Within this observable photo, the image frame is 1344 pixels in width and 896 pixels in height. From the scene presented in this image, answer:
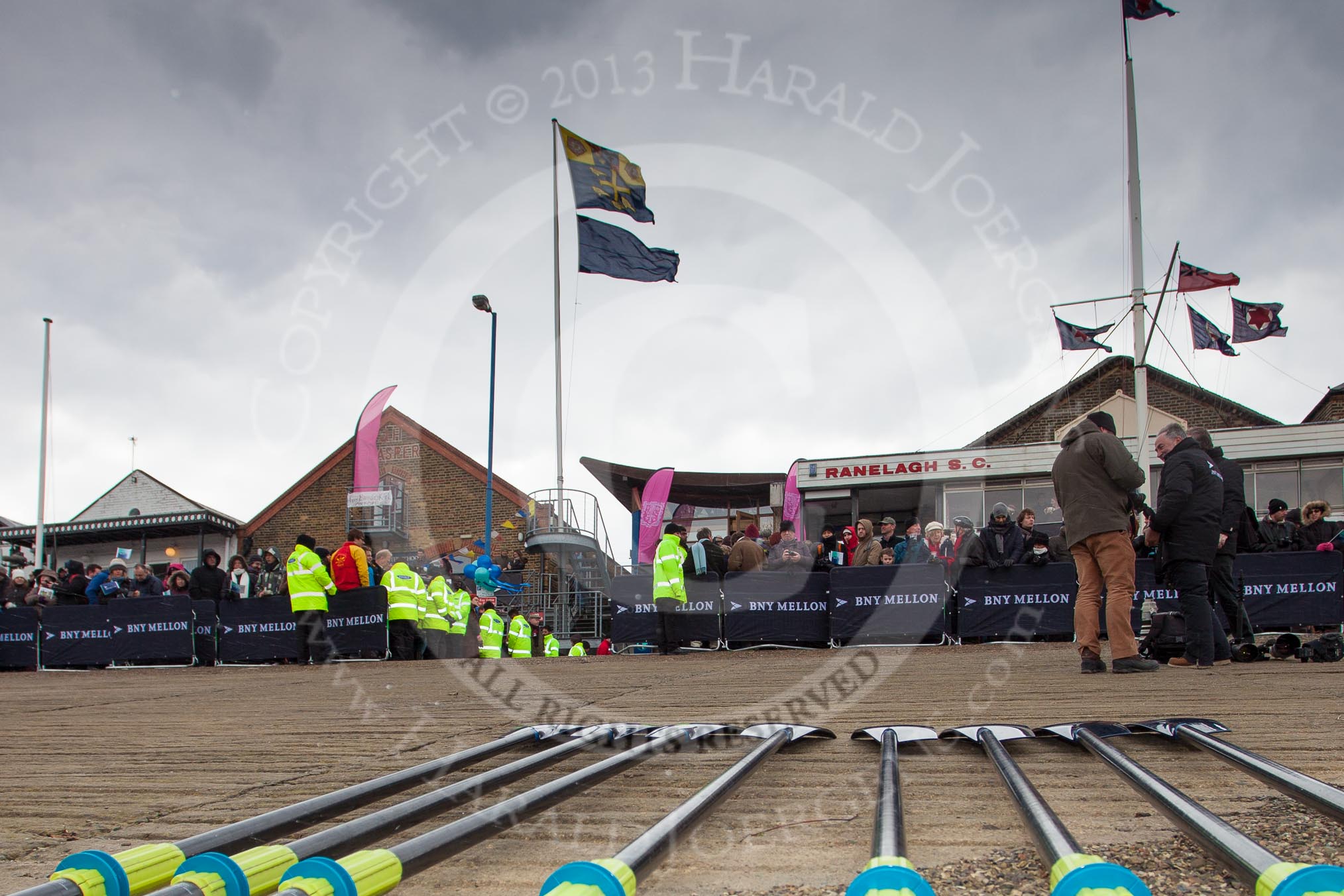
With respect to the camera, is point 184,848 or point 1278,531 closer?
point 184,848

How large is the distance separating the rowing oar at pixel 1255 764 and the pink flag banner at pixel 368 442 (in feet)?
44.9

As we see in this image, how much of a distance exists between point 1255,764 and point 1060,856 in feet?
3.85

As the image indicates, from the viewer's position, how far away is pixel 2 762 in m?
4.22

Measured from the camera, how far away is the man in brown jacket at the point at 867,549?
1285 centimetres

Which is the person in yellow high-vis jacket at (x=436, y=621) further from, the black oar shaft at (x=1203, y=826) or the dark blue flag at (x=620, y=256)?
the black oar shaft at (x=1203, y=826)

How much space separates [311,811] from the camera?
7.43 feet

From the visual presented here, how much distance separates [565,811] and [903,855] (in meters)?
1.13

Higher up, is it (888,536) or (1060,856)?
(888,536)

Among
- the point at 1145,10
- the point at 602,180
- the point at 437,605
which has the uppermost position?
the point at 1145,10

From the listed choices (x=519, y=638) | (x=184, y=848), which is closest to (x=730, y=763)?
(x=184, y=848)

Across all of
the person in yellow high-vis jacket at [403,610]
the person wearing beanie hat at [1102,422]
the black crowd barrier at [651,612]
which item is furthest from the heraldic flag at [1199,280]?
the person in yellow high-vis jacket at [403,610]

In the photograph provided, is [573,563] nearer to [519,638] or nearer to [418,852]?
[519,638]

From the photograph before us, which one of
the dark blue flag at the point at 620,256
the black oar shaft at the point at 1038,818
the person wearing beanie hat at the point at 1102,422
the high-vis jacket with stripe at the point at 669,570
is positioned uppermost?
the dark blue flag at the point at 620,256

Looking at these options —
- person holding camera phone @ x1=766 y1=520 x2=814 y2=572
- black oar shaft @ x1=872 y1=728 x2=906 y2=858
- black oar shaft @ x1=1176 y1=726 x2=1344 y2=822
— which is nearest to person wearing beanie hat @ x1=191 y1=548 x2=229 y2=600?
person holding camera phone @ x1=766 y1=520 x2=814 y2=572
